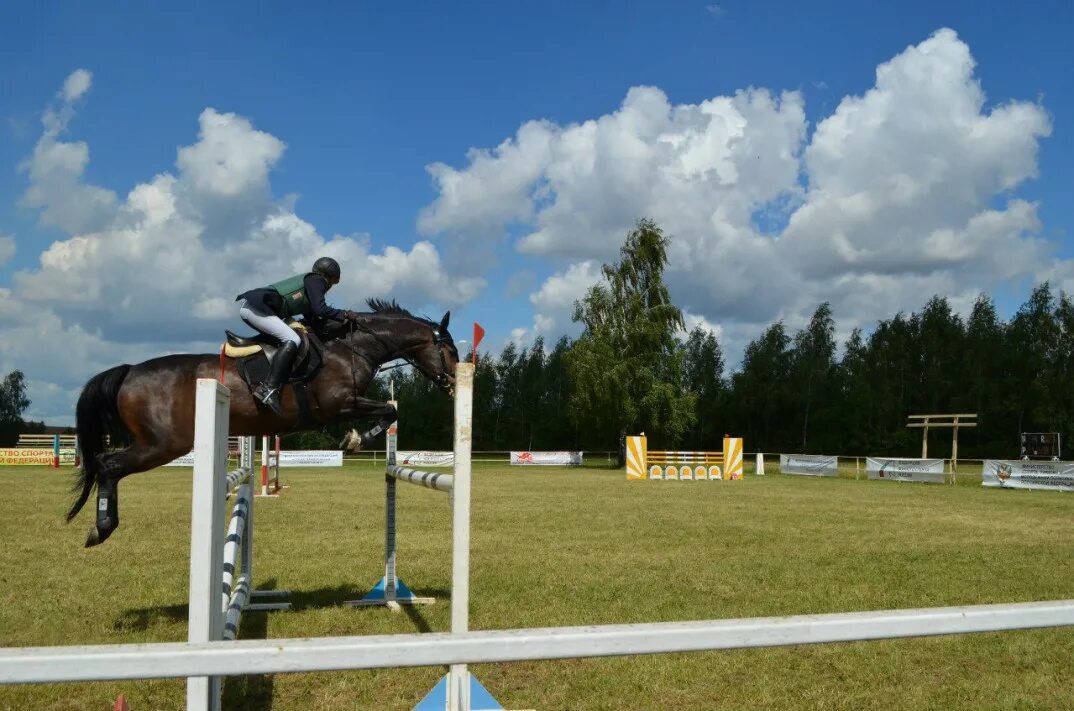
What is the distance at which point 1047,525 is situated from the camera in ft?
43.6

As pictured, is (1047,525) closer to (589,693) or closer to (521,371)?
(589,693)

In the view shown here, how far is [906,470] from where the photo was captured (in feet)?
98.1

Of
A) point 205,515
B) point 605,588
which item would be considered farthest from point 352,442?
point 205,515

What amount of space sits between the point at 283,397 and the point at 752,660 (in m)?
3.62

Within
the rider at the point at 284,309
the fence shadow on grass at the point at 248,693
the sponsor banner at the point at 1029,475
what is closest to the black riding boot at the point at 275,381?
the rider at the point at 284,309

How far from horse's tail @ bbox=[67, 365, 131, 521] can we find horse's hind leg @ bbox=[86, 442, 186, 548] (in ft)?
0.83

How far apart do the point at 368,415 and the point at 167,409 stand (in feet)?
4.75

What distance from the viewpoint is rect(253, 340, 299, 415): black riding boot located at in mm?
5734

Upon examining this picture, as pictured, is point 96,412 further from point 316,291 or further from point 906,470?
point 906,470

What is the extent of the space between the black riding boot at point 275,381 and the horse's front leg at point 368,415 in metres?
0.62

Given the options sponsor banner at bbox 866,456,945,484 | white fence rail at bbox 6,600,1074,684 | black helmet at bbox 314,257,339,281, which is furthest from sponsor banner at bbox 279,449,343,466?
white fence rail at bbox 6,600,1074,684

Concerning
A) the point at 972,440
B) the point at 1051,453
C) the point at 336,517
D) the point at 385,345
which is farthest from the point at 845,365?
the point at 385,345

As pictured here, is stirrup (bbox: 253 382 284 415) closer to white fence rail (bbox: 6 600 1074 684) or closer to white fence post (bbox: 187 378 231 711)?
white fence post (bbox: 187 378 231 711)

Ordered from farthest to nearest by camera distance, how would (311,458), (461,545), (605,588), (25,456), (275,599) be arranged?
(311,458) → (25,456) → (605,588) → (275,599) → (461,545)
